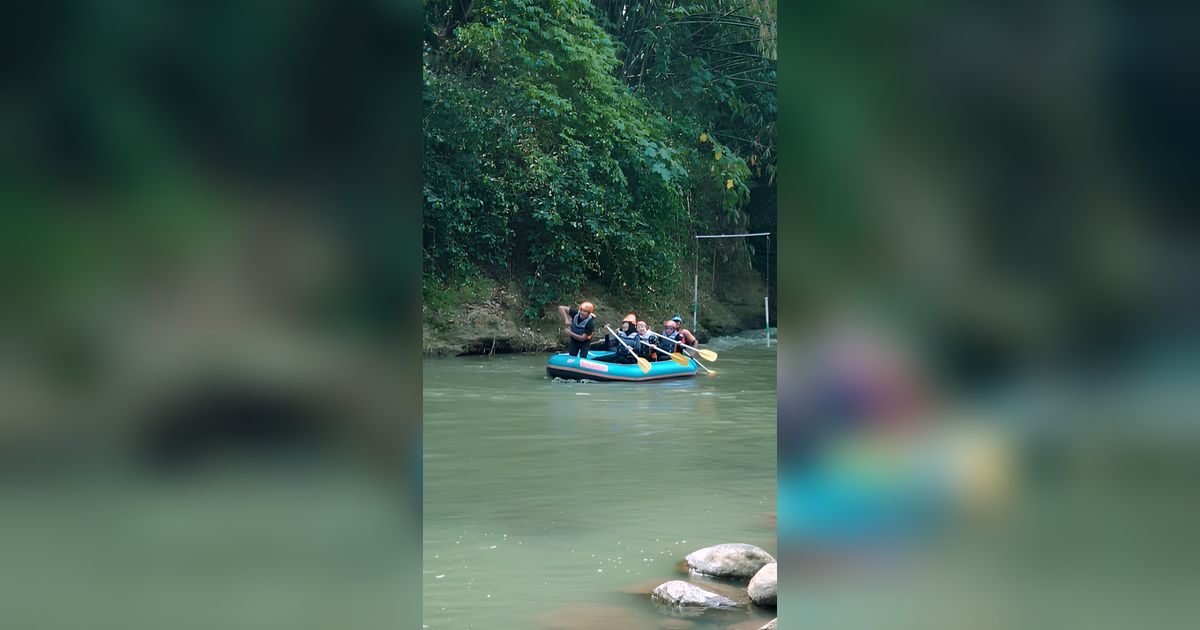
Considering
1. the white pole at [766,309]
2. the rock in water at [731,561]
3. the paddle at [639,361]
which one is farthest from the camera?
the white pole at [766,309]

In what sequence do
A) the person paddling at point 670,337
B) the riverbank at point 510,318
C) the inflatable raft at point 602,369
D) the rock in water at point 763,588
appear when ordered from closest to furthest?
the rock in water at point 763,588
the inflatable raft at point 602,369
the person paddling at point 670,337
the riverbank at point 510,318

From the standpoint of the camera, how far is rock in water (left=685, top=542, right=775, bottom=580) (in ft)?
19.9

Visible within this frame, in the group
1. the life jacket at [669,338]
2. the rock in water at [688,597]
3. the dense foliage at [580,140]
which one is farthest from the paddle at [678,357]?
the rock in water at [688,597]

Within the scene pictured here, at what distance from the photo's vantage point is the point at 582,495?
28.8ft

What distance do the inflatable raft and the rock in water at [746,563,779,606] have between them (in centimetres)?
1181

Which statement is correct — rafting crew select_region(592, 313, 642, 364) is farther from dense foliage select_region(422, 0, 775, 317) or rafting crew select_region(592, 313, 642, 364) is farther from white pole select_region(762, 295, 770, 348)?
white pole select_region(762, 295, 770, 348)

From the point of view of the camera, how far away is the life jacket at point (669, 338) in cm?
1900
